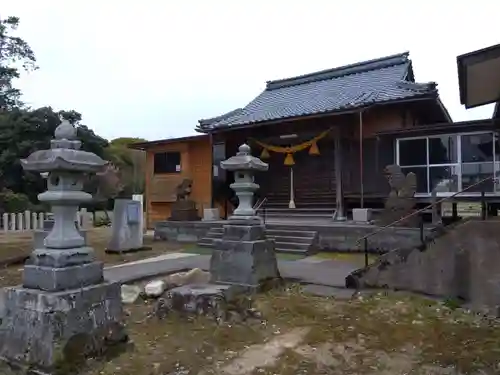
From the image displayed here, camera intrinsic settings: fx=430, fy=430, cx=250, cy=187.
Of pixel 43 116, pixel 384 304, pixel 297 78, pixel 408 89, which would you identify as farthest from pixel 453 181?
pixel 43 116

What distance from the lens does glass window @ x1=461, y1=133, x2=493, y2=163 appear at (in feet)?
43.3

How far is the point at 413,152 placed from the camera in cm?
1441

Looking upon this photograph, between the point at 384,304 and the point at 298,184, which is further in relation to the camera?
the point at 298,184

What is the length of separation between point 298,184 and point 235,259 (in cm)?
995

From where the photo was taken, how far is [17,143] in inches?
961

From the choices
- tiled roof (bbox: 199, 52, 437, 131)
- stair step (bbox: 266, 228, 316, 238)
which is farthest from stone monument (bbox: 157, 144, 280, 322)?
tiled roof (bbox: 199, 52, 437, 131)

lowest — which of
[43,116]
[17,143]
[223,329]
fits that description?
[223,329]

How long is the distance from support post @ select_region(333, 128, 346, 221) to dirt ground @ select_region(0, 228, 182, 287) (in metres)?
5.22

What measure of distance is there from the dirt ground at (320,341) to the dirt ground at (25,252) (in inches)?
170

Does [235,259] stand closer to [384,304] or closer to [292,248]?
[384,304]

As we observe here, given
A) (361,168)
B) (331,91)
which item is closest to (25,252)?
(361,168)

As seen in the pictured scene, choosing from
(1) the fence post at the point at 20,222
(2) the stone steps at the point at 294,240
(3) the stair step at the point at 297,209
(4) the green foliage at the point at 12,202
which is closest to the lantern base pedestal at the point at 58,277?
(2) the stone steps at the point at 294,240

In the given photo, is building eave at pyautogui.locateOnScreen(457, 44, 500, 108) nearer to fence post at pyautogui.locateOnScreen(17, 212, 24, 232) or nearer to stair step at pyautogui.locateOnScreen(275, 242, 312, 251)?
stair step at pyautogui.locateOnScreen(275, 242, 312, 251)

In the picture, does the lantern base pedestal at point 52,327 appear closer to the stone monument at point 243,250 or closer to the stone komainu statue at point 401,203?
the stone monument at point 243,250
